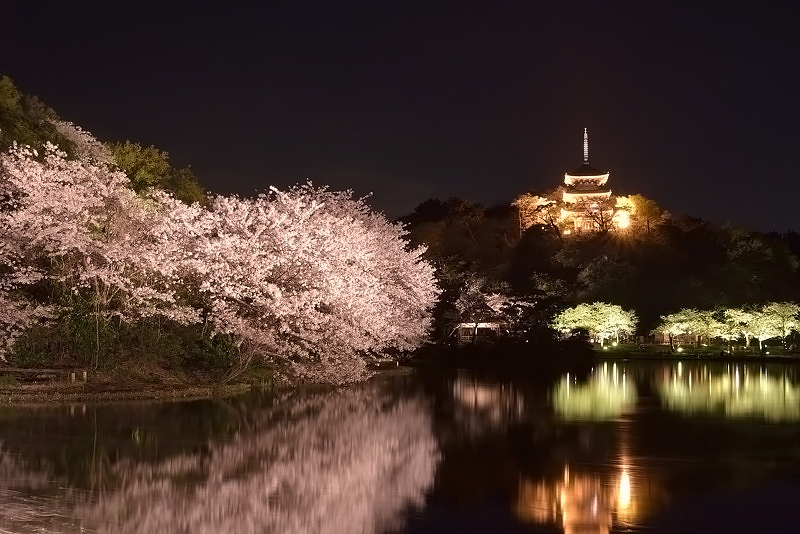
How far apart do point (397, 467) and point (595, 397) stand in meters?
16.5

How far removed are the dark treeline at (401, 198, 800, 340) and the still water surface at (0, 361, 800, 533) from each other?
44.5 metres

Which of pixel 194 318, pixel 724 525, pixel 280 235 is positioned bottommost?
pixel 724 525

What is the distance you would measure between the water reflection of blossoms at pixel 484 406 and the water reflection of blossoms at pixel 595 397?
1.36 m

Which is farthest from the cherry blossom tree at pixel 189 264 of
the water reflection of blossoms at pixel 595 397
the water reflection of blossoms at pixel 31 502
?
the water reflection of blossoms at pixel 31 502

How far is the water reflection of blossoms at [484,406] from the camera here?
852 inches

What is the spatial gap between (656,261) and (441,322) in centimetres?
3711

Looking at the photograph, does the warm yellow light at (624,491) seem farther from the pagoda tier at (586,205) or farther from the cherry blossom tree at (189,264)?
the pagoda tier at (586,205)

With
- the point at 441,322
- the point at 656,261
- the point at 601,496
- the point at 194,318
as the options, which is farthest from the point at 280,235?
the point at 656,261

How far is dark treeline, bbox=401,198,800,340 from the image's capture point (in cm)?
7794

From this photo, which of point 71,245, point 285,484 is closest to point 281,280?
point 71,245

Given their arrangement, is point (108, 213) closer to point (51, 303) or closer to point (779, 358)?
point (51, 303)

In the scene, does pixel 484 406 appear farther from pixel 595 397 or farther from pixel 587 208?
pixel 587 208

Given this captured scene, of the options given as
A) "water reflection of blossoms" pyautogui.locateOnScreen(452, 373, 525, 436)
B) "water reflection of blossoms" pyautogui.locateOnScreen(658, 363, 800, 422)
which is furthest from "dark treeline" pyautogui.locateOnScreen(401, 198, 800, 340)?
"water reflection of blossoms" pyautogui.locateOnScreen(452, 373, 525, 436)

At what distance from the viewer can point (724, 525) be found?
11195mm
